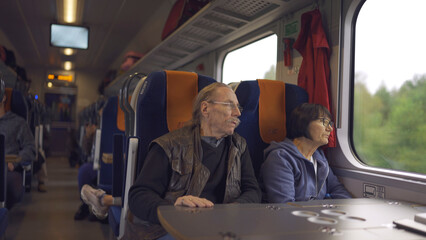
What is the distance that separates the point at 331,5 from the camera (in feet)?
9.23

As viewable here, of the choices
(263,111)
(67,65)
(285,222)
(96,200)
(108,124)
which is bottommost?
(96,200)

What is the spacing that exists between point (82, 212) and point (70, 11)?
4.35 meters

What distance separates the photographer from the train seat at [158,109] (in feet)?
6.98

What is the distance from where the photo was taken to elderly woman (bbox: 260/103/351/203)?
2.23 m

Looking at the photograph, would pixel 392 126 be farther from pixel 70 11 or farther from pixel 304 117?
pixel 70 11

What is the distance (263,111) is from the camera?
256cm

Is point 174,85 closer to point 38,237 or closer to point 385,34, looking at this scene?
point 385,34

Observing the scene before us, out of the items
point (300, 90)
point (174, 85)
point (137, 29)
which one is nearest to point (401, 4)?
point (300, 90)

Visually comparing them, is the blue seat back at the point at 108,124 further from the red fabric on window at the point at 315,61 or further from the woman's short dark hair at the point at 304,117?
the woman's short dark hair at the point at 304,117

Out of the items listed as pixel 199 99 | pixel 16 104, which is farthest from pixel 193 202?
pixel 16 104

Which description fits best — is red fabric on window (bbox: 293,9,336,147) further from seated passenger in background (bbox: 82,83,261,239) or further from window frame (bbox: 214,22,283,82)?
seated passenger in background (bbox: 82,83,261,239)

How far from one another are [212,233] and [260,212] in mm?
377

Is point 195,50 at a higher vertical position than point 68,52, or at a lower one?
lower

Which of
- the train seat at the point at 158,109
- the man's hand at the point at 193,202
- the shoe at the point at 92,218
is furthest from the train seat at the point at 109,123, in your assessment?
the man's hand at the point at 193,202
